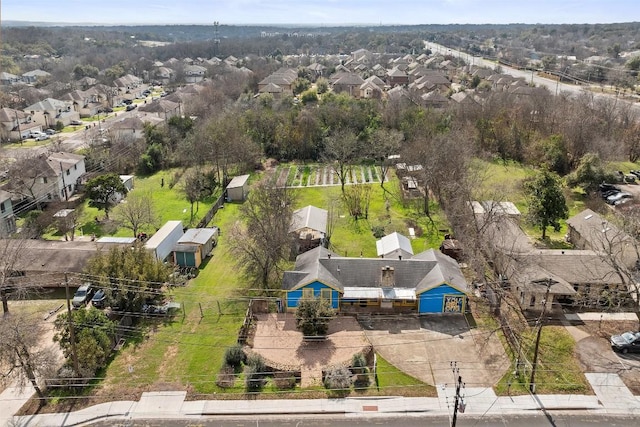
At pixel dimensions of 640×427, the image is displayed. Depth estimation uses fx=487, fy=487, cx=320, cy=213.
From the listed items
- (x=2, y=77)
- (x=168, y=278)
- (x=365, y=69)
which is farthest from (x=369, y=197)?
(x=2, y=77)

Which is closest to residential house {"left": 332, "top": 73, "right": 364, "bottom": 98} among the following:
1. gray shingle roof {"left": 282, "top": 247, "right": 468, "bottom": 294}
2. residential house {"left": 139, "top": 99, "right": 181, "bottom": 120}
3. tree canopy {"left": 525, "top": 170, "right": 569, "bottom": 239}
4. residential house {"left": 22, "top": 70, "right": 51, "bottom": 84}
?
residential house {"left": 139, "top": 99, "right": 181, "bottom": 120}

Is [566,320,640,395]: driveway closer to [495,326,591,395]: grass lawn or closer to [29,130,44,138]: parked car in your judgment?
[495,326,591,395]: grass lawn

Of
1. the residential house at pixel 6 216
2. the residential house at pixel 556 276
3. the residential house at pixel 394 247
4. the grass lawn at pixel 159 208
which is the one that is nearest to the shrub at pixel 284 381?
the residential house at pixel 394 247

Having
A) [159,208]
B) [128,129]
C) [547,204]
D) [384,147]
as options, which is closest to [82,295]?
[159,208]

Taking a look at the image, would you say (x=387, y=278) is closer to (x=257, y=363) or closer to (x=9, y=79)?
Result: (x=257, y=363)

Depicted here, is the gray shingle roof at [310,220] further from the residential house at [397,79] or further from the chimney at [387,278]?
the residential house at [397,79]

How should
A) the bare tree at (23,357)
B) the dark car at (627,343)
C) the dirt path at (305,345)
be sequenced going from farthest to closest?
the dark car at (627,343)
the dirt path at (305,345)
the bare tree at (23,357)

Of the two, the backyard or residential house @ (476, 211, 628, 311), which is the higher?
residential house @ (476, 211, 628, 311)
